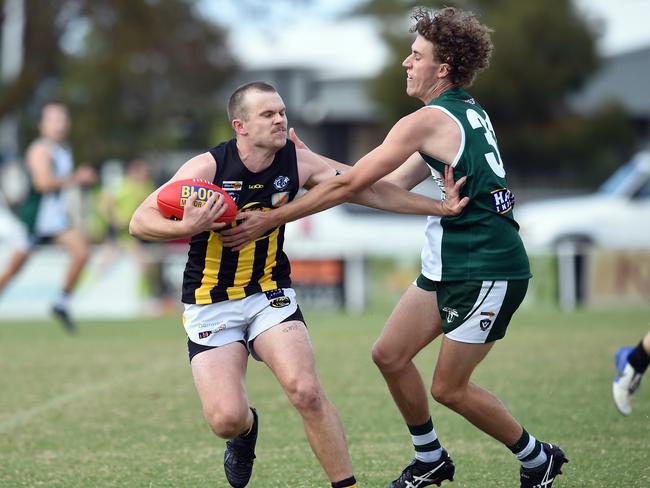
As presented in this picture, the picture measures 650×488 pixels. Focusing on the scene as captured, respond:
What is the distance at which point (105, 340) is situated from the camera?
12422 mm

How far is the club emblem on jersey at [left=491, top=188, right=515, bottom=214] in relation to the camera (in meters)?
5.13

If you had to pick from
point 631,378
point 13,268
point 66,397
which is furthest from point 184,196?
point 13,268

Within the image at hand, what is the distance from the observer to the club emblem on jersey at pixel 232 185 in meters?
5.25

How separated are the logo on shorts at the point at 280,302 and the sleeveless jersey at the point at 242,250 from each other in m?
0.07

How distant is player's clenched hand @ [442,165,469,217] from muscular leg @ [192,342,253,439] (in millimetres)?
1211

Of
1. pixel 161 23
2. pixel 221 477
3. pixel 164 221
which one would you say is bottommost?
pixel 221 477

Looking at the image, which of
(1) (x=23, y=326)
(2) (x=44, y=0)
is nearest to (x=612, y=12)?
(2) (x=44, y=0)

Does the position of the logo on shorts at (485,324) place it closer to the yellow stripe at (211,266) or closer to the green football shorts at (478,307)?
the green football shorts at (478,307)

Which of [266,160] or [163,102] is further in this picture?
[163,102]

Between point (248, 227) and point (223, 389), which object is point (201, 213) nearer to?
point (248, 227)

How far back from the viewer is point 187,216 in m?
4.93

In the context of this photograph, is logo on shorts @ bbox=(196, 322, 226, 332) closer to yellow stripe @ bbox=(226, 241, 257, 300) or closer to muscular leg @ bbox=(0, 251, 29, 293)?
yellow stripe @ bbox=(226, 241, 257, 300)

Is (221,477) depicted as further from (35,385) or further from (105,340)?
(105,340)

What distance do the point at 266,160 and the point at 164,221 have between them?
61cm
